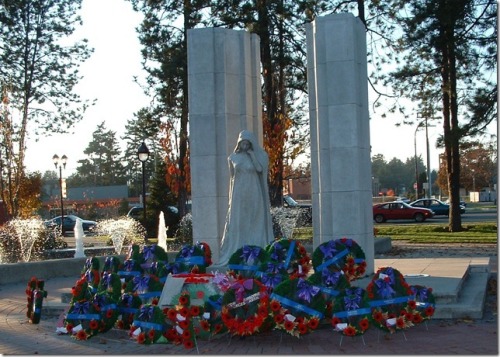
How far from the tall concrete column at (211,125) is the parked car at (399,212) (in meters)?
28.0

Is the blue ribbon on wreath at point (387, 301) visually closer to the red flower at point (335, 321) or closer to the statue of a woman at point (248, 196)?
the red flower at point (335, 321)

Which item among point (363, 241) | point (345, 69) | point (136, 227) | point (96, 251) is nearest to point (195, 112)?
point (345, 69)

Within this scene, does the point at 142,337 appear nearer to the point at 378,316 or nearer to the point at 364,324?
the point at 364,324

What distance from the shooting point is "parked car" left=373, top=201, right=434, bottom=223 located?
40188 millimetres

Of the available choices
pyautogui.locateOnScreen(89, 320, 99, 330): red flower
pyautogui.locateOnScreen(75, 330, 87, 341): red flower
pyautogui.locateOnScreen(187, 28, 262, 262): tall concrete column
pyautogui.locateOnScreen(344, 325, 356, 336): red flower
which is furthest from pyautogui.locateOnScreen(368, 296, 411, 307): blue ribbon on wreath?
pyautogui.locateOnScreen(187, 28, 262, 262): tall concrete column

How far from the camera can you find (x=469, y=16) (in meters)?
23.0

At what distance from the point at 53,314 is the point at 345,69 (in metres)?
6.67

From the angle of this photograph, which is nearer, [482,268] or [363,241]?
[363,241]

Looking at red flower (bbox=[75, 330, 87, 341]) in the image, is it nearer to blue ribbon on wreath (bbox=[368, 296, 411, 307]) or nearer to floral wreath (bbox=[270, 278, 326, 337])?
floral wreath (bbox=[270, 278, 326, 337])

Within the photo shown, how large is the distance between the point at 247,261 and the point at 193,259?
1.18m

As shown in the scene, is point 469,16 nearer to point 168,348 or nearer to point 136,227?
point 136,227

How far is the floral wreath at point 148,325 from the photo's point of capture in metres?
8.16

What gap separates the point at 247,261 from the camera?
378 inches

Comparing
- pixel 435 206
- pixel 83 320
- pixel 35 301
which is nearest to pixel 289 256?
pixel 83 320
